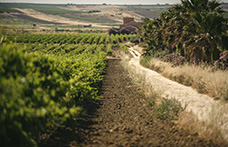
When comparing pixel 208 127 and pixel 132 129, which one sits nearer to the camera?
pixel 208 127

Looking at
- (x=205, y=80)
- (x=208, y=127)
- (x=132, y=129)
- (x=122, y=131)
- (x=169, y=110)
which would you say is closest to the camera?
(x=208, y=127)

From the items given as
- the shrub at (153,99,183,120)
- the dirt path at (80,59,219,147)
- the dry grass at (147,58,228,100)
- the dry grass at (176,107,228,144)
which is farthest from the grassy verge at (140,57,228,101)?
the dirt path at (80,59,219,147)

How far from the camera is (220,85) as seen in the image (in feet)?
26.5

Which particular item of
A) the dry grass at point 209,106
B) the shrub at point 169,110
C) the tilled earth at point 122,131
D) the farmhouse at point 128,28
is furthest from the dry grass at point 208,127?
the farmhouse at point 128,28

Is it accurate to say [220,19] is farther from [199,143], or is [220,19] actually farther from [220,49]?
[199,143]

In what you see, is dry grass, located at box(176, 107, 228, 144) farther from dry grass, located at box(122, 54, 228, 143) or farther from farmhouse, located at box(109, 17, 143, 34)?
farmhouse, located at box(109, 17, 143, 34)

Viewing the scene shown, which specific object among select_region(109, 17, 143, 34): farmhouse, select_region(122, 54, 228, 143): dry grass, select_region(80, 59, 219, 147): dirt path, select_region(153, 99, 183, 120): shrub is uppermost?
select_region(109, 17, 143, 34): farmhouse

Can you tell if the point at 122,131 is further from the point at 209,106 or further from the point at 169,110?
the point at 209,106

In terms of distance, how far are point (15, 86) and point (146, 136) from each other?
3428mm

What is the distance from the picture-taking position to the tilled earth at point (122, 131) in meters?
4.50

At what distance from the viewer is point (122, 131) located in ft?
17.3

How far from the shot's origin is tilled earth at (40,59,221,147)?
4.50m

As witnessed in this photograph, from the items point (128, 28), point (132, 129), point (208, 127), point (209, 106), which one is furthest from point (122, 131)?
point (128, 28)

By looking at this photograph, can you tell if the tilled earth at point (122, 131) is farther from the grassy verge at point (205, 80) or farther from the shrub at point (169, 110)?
the grassy verge at point (205, 80)
